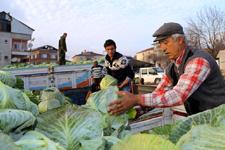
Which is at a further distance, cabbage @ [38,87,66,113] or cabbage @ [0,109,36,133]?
cabbage @ [38,87,66,113]

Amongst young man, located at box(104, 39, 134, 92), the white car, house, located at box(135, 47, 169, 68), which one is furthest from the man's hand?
house, located at box(135, 47, 169, 68)

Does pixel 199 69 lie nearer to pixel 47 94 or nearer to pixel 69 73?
pixel 47 94

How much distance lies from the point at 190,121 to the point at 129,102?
30.3 inches

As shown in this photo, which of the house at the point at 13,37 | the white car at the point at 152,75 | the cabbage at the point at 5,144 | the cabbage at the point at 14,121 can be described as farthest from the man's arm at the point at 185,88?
the house at the point at 13,37

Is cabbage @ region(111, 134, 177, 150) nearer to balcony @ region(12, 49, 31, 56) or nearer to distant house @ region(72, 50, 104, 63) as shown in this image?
distant house @ region(72, 50, 104, 63)

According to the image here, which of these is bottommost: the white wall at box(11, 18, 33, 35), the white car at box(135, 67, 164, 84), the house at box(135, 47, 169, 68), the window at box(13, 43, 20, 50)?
the white car at box(135, 67, 164, 84)

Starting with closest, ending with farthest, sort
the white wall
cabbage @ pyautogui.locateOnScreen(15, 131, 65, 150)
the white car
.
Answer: cabbage @ pyautogui.locateOnScreen(15, 131, 65, 150) → the white car → the white wall

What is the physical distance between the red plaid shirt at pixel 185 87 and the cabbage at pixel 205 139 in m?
1.32

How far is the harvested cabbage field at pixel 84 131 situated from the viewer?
2.97ft

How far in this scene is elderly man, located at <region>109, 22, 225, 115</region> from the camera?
2.37 metres

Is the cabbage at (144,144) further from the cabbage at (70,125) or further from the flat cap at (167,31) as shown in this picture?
the flat cap at (167,31)

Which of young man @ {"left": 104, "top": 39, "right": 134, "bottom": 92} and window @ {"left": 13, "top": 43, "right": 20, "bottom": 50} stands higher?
window @ {"left": 13, "top": 43, "right": 20, "bottom": 50}

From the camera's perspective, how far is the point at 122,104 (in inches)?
69.5

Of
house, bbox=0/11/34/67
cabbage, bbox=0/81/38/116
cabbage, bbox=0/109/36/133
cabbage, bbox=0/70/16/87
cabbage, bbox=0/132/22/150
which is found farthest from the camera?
house, bbox=0/11/34/67
